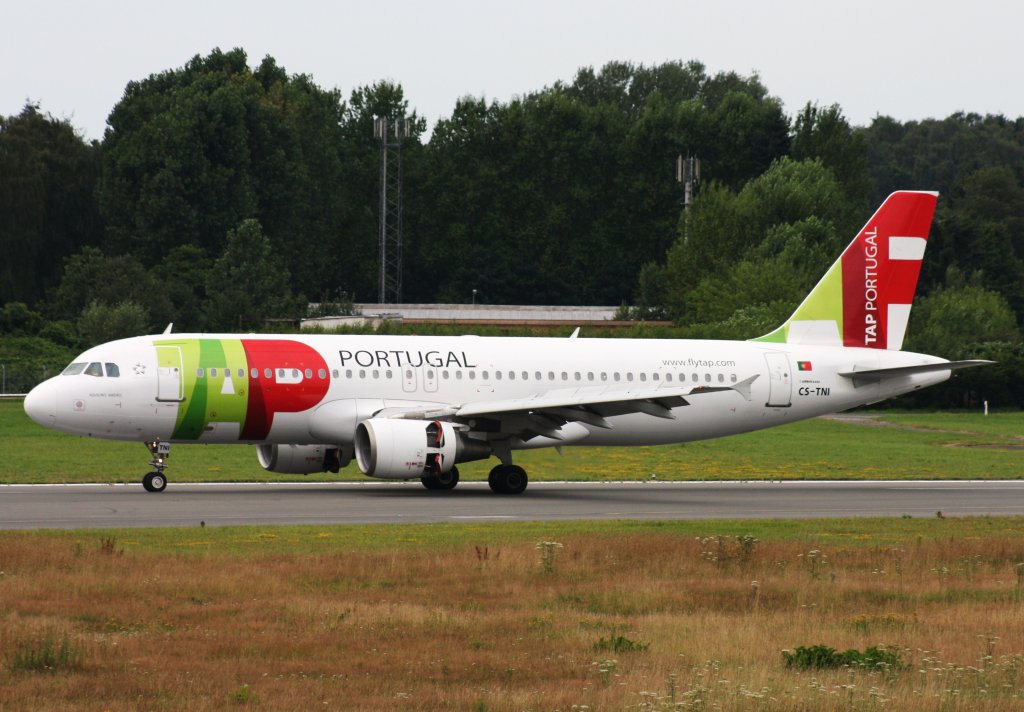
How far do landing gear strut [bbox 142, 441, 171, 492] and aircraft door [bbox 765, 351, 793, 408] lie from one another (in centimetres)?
1628

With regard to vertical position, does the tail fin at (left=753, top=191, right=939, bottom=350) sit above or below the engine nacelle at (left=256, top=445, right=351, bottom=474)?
above

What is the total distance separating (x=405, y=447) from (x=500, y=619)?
17.6 m

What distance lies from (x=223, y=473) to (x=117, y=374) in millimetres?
7304

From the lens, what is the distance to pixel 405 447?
35.5m

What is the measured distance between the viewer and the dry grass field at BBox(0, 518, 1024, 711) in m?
14.1

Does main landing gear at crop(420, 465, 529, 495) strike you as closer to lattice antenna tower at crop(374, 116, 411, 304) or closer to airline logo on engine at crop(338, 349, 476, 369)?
airline logo on engine at crop(338, 349, 476, 369)

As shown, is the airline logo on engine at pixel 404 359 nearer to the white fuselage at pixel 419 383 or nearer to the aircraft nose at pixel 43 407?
the white fuselage at pixel 419 383

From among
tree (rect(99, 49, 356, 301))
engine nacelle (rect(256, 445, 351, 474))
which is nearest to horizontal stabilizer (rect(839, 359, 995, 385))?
engine nacelle (rect(256, 445, 351, 474))

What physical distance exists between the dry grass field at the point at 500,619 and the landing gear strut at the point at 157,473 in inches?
390

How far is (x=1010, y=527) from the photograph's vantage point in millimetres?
29438

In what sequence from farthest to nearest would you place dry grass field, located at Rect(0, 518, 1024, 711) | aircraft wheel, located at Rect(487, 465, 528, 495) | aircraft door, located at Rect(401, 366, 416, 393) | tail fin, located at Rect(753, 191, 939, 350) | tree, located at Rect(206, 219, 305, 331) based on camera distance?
tree, located at Rect(206, 219, 305, 331), tail fin, located at Rect(753, 191, 939, 350), aircraft door, located at Rect(401, 366, 416, 393), aircraft wheel, located at Rect(487, 465, 528, 495), dry grass field, located at Rect(0, 518, 1024, 711)

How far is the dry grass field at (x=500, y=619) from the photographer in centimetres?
1407

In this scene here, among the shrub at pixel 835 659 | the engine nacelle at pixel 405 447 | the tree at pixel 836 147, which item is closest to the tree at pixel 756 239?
the tree at pixel 836 147

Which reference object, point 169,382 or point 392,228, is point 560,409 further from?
point 392,228
